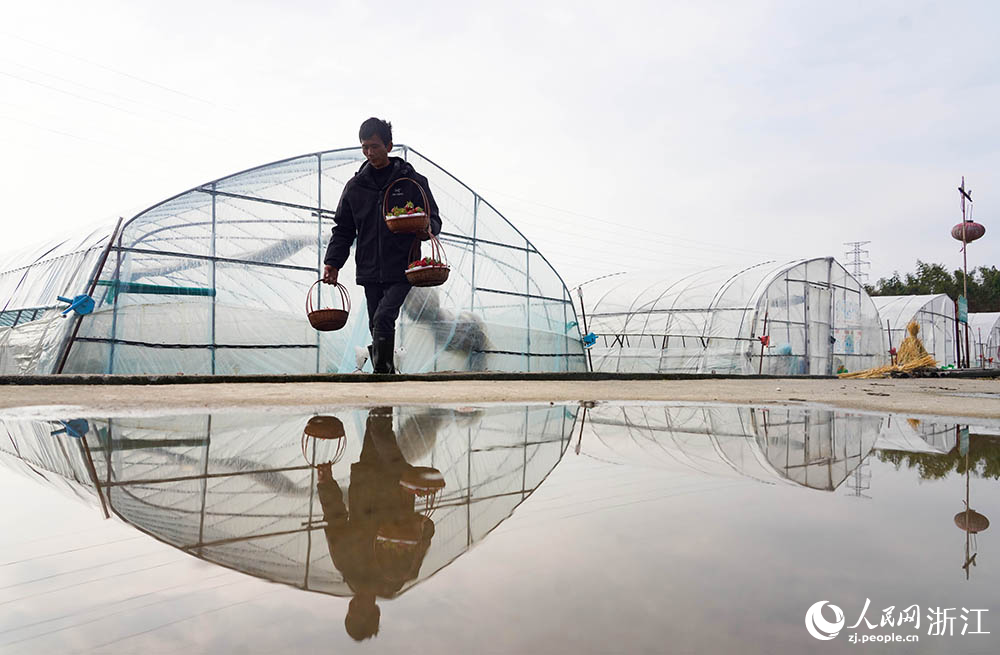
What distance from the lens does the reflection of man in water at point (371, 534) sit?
3.04 ft

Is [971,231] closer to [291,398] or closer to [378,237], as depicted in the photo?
[378,237]

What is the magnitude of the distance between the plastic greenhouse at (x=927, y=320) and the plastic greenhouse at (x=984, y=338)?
7.77m

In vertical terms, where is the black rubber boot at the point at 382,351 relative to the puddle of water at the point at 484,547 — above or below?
above

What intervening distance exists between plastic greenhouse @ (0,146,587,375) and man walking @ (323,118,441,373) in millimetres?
3089

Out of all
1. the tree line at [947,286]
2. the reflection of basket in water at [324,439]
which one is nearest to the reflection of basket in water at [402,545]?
the reflection of basket in water at [324,439]

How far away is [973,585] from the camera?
98cm

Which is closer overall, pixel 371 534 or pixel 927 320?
pixel 371 534

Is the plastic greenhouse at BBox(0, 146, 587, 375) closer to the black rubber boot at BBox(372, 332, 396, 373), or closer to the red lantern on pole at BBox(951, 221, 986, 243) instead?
the black rubber boot at BBox(372, 332, 396, 373)

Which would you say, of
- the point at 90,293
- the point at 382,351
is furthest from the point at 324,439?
the point at 90,293

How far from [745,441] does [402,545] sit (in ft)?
6.83

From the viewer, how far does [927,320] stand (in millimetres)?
27203

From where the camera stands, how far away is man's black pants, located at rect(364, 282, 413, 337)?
24.1 ft

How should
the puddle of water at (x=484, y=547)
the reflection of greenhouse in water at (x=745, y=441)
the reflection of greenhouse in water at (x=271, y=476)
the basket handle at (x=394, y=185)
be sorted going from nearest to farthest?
the puddle of water at (x=484, y=547) → the reflection of greenhouse in water at (x=271, y=476) → the reflection of greenhouse in water at (x=745, y=441) → the basket handle at (x=394, y=185)

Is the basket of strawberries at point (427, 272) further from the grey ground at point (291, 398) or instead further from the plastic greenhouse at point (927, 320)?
the plastic greenhouse at point (927, 320)
